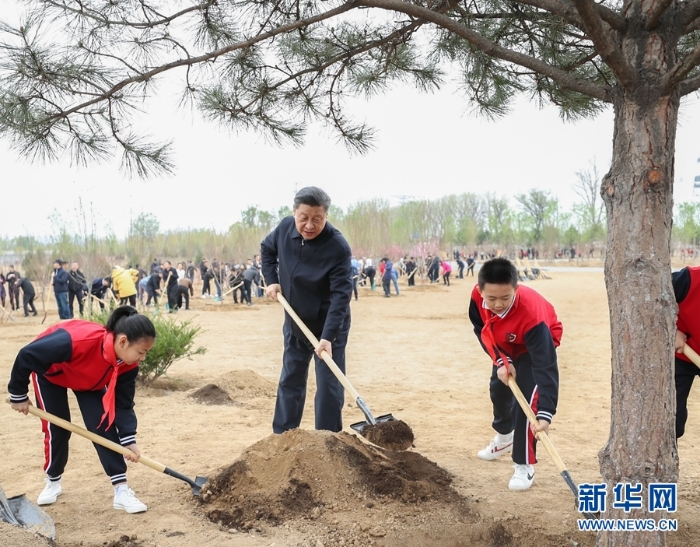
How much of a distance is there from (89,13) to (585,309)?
15331mm

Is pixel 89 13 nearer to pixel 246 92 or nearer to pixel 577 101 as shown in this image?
pixel 246 92

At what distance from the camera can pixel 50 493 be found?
3.35 metres

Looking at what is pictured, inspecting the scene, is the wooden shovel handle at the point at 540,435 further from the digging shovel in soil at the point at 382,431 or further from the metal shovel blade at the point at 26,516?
the metal shovel blade at the point at 26,516

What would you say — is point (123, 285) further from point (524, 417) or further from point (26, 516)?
point (524, 417)

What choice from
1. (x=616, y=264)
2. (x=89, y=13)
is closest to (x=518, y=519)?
(x=616, y=264)

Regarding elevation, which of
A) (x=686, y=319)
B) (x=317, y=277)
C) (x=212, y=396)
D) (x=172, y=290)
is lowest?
(x=212, y=396)

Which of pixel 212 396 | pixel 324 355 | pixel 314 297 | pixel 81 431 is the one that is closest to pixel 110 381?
pixel 81 431

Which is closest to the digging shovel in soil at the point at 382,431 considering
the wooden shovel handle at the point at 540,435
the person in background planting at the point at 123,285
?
the wooden shovel handle at the point at 540,435

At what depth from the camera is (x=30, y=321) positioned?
16.3 m

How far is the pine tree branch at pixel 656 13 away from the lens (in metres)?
2.31

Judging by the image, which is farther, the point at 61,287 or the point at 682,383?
the point at 61,287

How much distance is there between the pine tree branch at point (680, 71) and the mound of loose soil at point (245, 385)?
191 inches

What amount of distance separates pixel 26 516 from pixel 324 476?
134 cm

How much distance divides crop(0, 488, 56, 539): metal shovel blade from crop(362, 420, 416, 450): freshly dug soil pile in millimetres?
1696
